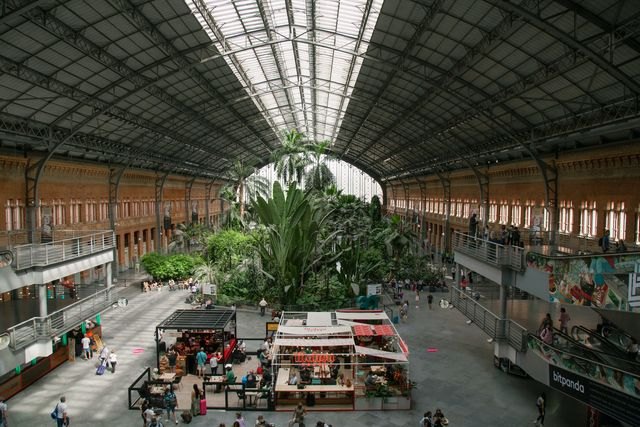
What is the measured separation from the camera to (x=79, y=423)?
1467 centimetres

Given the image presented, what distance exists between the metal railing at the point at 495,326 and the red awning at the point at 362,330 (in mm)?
3774

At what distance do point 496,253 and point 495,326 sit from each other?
2404 millimetres

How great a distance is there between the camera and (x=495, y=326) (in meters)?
15.9

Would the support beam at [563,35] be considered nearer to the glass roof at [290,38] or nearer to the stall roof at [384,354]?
the glass roof at [290,38]

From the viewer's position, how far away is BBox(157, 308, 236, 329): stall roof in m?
18.9

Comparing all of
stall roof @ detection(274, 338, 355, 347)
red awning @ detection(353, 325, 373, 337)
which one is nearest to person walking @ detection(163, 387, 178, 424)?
stall roof @ detection(274, 338, 355, 347)

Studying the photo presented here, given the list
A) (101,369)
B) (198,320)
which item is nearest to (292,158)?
(198,320)

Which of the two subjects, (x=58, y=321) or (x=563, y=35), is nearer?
(x=563, y=35)

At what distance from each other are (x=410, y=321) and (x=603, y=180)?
1196 centimetres

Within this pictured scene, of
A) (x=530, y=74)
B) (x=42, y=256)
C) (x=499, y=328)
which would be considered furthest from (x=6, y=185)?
(x=530, y=74)

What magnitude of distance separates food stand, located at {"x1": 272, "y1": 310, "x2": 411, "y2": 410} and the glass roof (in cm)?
1452

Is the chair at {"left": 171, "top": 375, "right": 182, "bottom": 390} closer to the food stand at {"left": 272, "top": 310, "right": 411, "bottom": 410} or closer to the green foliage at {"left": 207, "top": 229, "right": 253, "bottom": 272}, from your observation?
the food stand at {"left": 272, "top": 310, "right": 411, "bottom": 410}

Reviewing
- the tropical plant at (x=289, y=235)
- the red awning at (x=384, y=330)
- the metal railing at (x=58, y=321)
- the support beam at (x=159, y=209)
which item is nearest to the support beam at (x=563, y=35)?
the red awning at (x=384, y=330)

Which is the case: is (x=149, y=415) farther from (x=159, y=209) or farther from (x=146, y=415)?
(x=159, y=209)
